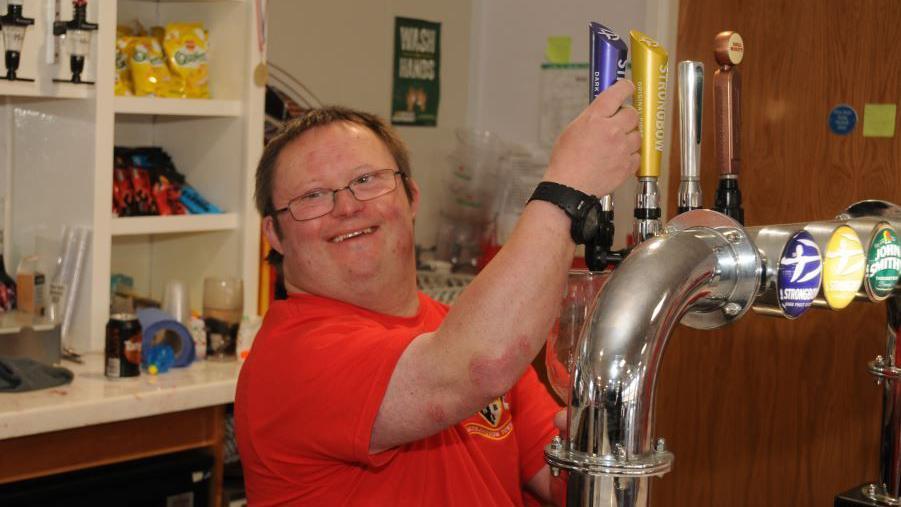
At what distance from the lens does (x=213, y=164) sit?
3.07m

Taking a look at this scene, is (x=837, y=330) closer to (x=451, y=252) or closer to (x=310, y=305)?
(x=451, y=252)

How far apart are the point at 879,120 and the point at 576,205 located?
91.8 inches

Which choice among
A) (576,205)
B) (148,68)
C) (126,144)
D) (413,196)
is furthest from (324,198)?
(126,144)

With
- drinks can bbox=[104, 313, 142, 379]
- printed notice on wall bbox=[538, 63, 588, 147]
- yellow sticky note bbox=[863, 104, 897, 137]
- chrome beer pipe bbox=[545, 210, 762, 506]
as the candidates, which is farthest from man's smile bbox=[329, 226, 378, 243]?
printed notice on wall bbox=[538, 63, 588, 147]

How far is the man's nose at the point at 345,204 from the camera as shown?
62.9 inches

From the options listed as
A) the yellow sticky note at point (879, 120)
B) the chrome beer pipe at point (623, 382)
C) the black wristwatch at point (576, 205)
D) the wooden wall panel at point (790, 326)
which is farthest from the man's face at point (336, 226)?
the yellow sticky note at point (879, 120)

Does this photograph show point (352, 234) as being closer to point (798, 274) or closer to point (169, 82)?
point (798, 274)

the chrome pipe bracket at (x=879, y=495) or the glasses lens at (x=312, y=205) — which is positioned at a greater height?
the glasses lens at (x=312, y=205)

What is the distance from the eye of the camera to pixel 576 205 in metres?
0.93

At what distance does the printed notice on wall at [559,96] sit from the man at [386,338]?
209 cm

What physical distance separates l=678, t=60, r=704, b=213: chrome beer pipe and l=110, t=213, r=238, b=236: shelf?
214cm

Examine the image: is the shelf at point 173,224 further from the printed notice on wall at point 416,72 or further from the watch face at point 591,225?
the watch face at point 591,225

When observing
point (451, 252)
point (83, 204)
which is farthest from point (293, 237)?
point (451, 252)

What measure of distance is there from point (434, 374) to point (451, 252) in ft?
8.87
